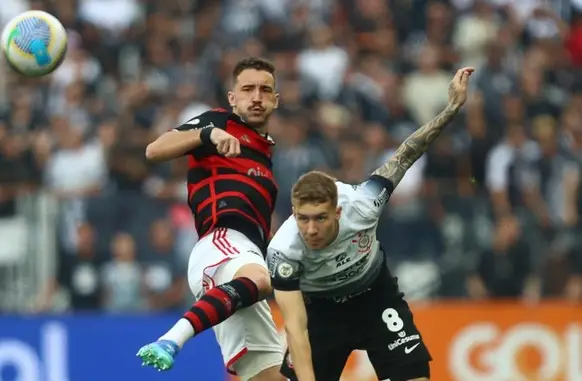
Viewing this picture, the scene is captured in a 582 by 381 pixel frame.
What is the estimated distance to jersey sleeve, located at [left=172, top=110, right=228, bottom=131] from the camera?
10.5 m

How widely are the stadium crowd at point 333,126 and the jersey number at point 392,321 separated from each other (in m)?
4.77

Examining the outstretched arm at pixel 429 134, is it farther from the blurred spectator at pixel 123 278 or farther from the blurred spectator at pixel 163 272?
the blurred spectator at pixel 123 278

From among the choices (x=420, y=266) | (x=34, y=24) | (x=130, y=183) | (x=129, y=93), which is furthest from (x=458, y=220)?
(x=34, y=24)

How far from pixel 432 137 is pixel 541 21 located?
963 centimetres

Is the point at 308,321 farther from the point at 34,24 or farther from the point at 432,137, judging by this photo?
the point at 34,24

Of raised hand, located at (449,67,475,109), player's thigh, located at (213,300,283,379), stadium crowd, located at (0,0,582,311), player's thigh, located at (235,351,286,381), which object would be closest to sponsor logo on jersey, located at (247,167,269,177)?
player's thigh, located at (213,300,283,379)

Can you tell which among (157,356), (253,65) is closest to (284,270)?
(157,356)

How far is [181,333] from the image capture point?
32.0 feet

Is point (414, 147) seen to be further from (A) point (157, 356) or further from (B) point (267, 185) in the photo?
(A) point (157, 356)

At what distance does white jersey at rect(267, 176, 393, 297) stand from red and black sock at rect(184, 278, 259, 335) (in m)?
0.30

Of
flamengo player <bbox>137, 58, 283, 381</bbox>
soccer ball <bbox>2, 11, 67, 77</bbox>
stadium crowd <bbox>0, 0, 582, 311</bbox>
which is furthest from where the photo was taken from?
stadium crowd <bbox>0, 0, 582, 311</bbox>

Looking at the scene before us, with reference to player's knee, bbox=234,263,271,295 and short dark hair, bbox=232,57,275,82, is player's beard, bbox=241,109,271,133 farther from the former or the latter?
player's knee, bbox=234,263,271,295

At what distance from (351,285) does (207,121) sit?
1502mm

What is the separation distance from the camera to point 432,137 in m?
10.6
